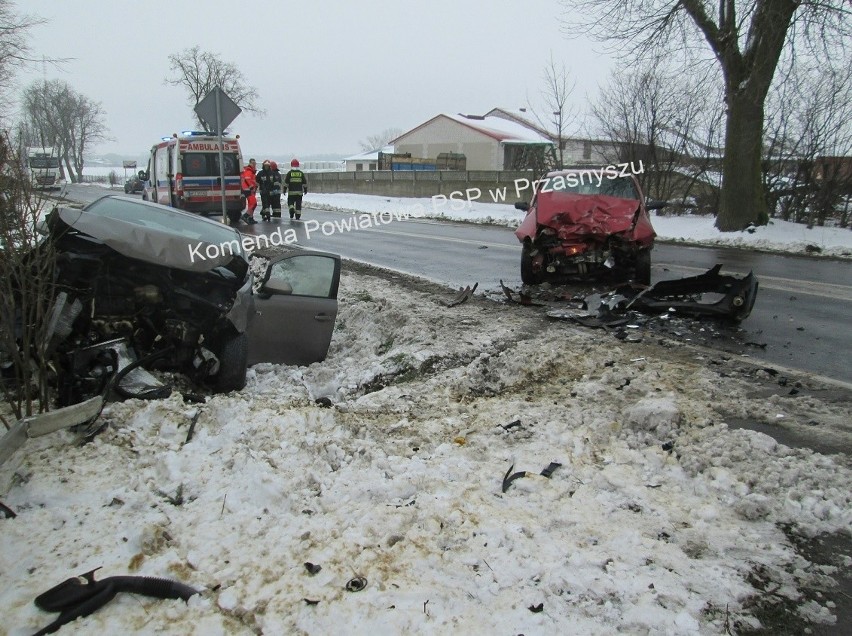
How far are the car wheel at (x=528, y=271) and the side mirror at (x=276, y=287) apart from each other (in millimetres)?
4452

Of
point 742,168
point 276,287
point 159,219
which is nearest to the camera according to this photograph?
point 159,219

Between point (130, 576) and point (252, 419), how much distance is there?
58.2 inches

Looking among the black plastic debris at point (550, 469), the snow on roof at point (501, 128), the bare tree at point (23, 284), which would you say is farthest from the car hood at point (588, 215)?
the snow on roof at point (501, 128)

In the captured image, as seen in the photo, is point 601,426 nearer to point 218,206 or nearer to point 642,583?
point 642,583

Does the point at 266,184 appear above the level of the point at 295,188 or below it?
above

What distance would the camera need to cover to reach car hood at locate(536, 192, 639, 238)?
28.2ft

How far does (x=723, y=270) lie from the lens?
11.0 meters

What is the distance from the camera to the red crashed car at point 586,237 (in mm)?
8641

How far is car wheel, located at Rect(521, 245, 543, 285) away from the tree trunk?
30.4 feet

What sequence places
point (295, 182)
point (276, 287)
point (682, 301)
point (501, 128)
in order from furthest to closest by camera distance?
point (501, 128) → point (295, 182) → point (682, 301) → point (276, 287)

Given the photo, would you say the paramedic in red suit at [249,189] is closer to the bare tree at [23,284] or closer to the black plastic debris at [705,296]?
the black plastic debris at [705,296]

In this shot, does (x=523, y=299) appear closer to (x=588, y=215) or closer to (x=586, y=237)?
(x=586, y=237)

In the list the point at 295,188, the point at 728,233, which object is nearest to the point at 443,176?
the point at 295,188

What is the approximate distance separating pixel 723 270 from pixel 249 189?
1429 cm
